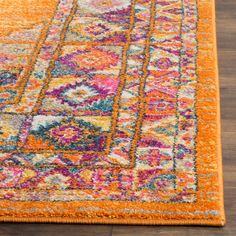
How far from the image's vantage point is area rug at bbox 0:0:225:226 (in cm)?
295

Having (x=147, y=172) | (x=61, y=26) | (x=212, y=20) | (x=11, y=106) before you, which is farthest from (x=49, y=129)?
(x=212, y=20)

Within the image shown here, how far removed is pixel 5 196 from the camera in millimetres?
3000

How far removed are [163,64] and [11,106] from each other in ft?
2.46

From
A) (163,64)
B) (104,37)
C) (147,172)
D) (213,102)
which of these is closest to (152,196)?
(147,172)

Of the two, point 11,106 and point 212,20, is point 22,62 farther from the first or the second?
point 212,20

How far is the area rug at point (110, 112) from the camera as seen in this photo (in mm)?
2951

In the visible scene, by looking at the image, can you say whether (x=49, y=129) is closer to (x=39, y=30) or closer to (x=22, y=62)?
(x=22, y=62)

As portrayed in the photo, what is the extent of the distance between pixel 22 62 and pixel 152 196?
126 centimetres

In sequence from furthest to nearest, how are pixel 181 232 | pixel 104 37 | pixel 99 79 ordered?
pixel 104 37
pixel 99 79
pixel 181 232

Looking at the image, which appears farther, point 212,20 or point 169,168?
point 212,20

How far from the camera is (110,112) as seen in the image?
351cm

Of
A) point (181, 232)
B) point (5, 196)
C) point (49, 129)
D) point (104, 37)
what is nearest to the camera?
point (181, 232)

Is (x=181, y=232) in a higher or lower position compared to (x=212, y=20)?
higher

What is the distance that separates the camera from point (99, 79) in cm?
379
